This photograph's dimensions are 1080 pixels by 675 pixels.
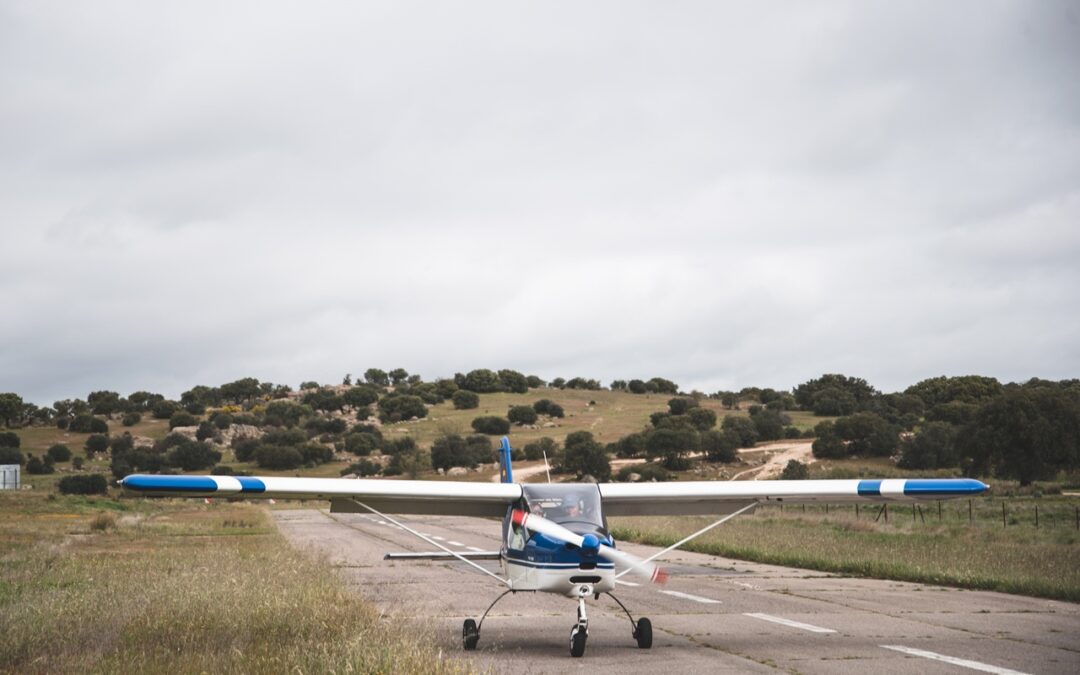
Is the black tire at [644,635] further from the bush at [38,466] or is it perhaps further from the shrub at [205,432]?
the shrub at [205,432]

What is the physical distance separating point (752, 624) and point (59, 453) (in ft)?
324

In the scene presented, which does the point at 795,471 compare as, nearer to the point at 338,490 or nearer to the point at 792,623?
the point at 792,623

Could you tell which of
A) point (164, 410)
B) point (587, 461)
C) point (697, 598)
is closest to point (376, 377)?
point (164, 410)

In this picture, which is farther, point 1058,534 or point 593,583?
point 1058,534

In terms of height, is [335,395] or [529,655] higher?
[335,395]

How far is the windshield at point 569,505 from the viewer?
12.2m

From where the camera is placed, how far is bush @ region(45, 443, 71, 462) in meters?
98.3

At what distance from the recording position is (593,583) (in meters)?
11.7

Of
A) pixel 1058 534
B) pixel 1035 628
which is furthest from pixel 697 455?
pixel 1035 628

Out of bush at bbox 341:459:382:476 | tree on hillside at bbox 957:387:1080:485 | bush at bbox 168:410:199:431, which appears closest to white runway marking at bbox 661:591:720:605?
tree on hillside at bbox 957:387:1080:485

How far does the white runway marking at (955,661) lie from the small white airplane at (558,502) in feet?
8.92

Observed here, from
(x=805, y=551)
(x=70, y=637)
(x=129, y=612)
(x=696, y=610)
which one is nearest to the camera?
(x=70, y=637)

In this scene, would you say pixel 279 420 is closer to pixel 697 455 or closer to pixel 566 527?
pixel 697 455

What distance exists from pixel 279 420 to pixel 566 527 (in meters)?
114
